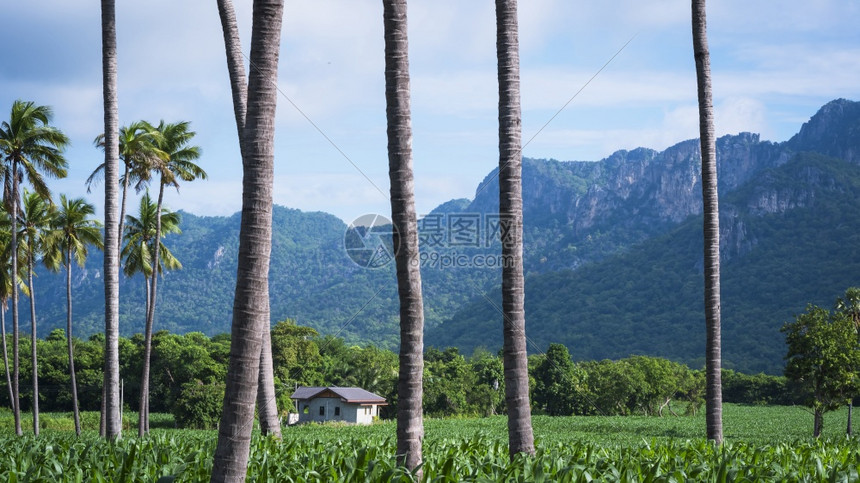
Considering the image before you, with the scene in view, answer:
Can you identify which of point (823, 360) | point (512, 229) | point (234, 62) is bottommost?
point (823, 360)

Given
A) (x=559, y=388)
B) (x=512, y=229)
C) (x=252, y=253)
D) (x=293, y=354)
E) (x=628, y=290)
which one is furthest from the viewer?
(x=628, y=290)

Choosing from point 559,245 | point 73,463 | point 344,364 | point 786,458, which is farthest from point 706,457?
point 559,245

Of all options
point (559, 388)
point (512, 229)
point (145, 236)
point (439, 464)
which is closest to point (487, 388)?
point (559, 388)

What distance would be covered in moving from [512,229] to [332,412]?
51262 millimetres

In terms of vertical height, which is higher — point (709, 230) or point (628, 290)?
point (628, 290)

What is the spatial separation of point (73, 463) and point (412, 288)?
3.93 meters

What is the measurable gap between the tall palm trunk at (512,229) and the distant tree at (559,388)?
5893cm

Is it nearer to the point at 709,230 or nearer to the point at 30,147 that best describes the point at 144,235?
the point at 30,147

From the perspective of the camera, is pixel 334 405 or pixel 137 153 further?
pixel 334 405

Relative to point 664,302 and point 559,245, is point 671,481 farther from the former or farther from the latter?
point 559,245

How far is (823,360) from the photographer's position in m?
34.7

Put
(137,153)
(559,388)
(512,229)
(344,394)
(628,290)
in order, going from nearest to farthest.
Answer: (512,229) → (137,153) → (344,394) → (559,388) → (628,290)

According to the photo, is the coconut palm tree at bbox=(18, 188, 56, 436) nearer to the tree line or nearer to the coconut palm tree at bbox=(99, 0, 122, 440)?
the coconut palm tree at bbox=(99, 0, 122, 440)

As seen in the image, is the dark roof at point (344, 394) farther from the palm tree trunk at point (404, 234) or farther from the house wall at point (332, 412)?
the palm tree trunk at point (404, 234)
